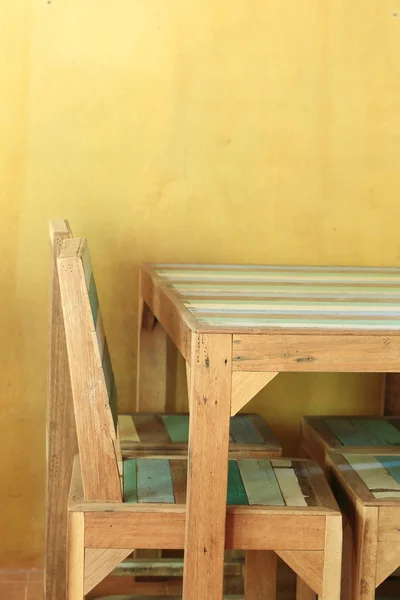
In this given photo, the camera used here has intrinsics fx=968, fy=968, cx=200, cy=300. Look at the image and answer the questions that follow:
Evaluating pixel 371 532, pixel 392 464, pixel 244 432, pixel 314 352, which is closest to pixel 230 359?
pixel 314 352

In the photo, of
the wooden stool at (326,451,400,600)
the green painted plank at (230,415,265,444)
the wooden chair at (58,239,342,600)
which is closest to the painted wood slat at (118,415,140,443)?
the green painted plank at (230,415,265,444)

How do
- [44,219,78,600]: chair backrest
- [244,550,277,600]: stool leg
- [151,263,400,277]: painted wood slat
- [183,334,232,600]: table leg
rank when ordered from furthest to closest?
1. [151,263,400,277]: painted wood slat
2. [244,550,277,600]: stool leg
3. [44,219,78,600]: chair backrest
4. [183,334,232,600]: table leg

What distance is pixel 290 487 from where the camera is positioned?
212cm

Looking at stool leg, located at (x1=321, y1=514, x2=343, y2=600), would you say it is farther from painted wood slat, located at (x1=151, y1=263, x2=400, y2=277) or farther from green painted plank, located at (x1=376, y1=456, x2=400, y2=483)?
painted wood slat, located at (x1=151, y1=263, x2=400, y2=277)

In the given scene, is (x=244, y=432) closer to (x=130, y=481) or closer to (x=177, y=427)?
(x=177, y=427)

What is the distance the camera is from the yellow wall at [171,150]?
282 cm

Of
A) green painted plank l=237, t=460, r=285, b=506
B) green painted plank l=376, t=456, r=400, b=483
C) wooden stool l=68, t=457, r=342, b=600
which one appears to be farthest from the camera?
green painted plank l=376, t=456, r=400, b=483

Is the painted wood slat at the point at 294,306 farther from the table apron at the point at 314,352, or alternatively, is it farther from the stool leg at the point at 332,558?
the stool leg at the point at 332,558

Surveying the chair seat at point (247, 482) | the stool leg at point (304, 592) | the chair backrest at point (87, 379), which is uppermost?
the chair backrest at point (87, 379)

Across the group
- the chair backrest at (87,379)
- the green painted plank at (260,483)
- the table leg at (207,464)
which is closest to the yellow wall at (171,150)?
the green painted plank at (260,483)

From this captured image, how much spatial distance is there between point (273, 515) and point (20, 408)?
1208 millimetres

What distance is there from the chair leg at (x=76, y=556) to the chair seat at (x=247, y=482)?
0.12 m

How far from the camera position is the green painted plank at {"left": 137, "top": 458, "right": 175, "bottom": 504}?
202 centimetres

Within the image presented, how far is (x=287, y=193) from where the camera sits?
2.95 meters
